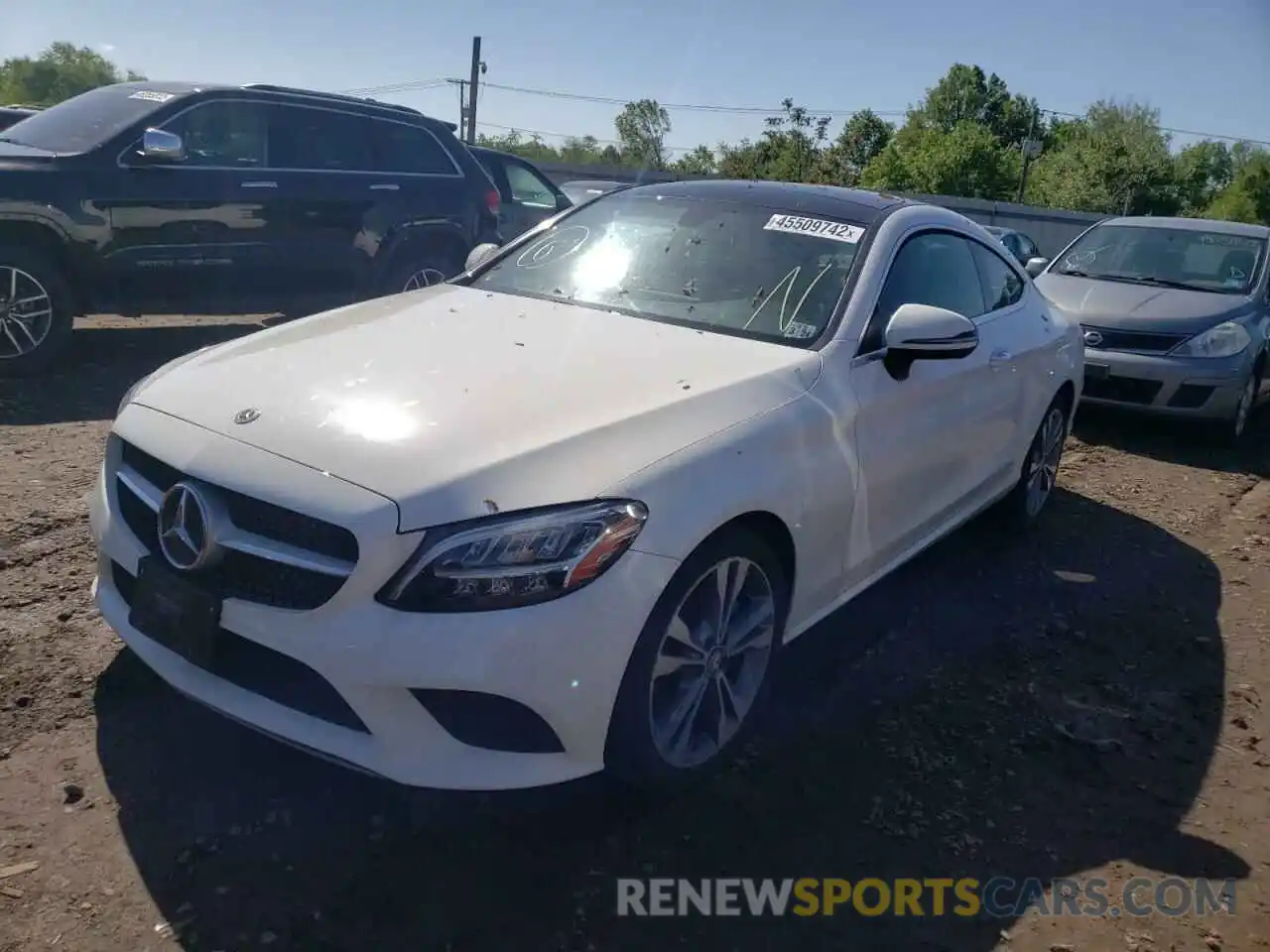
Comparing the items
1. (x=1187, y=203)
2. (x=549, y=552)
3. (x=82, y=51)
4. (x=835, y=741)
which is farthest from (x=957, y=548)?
(x=82, y=51)

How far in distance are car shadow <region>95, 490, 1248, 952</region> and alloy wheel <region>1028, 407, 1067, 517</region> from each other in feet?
4.46

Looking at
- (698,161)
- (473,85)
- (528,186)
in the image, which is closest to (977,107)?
(698,161)

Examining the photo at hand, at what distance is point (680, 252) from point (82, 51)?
88631mm

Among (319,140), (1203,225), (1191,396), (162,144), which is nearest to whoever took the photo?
(162,144)

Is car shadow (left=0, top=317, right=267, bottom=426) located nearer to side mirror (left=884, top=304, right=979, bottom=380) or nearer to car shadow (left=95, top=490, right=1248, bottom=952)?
car shadow (left=95, top=490, right=1248, bottom=952)

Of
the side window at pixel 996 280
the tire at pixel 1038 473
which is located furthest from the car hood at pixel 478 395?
the tire at pixel 1038 473

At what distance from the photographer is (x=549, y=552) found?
237cm

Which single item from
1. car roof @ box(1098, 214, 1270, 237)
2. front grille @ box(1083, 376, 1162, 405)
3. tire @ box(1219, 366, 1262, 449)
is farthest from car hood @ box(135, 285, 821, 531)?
car roof @ box(1098, 214, 1270, 237)

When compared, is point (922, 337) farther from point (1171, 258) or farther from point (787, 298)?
point (1171, 258)

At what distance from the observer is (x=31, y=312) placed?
6453mm

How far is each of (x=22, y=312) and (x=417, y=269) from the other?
110 inches

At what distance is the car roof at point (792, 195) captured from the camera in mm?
4008

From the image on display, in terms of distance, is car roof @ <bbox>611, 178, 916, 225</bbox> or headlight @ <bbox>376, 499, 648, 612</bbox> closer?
headlight @ <bbox>376, 499, 648, 612</bbox>

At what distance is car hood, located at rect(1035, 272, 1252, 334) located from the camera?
756cm
